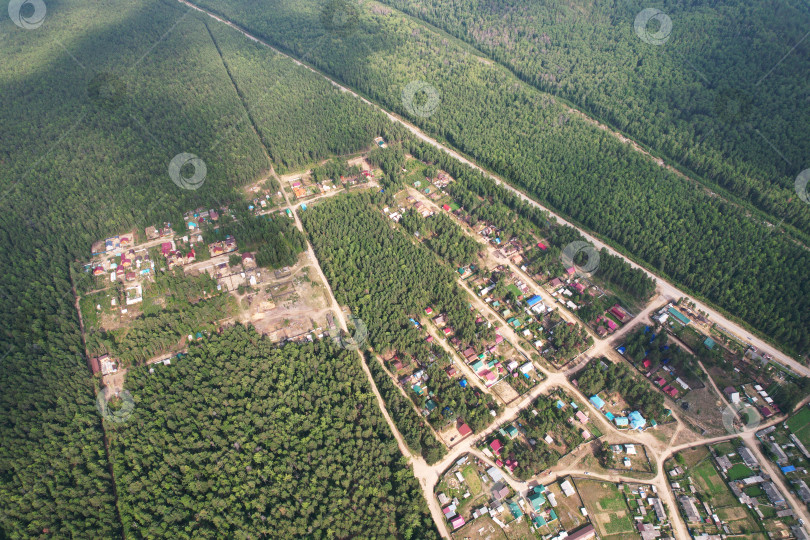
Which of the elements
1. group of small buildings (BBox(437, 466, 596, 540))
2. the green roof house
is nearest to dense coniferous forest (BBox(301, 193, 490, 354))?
group of small buildings (BBox(437, 466, 596, 540))

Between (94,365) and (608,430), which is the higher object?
(94,365)

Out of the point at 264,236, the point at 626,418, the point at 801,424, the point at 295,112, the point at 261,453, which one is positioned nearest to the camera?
the point at 261,453

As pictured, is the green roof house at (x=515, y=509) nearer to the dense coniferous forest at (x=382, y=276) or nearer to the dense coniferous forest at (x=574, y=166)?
the dense coniferous forest at (x=382, y=276)

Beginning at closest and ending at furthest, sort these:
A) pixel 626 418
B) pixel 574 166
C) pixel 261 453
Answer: pixel 261 453, pixel 626 418, pixel 574 166

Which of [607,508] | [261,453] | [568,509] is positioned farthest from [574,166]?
[261,453]

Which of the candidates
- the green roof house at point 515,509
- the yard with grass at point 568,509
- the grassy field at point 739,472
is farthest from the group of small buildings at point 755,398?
the green roof house at point 515,509

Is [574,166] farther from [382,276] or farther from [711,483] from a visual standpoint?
[711,483]

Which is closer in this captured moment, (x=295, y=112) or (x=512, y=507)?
(x=512, y=507)

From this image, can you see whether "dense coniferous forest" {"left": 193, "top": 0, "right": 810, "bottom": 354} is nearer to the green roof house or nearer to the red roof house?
the green roof house
